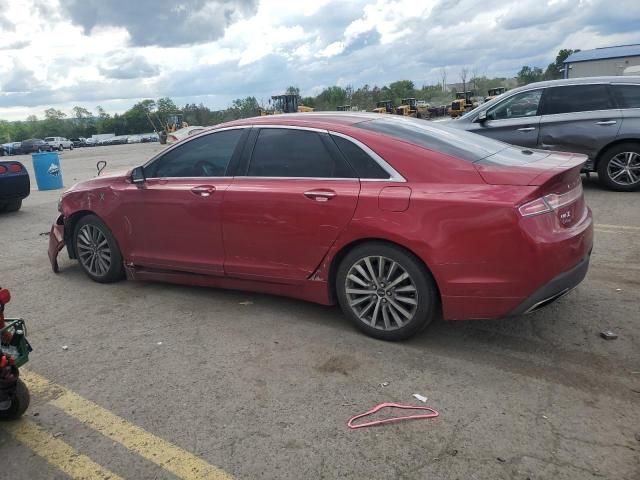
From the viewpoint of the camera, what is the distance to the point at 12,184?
1003cm

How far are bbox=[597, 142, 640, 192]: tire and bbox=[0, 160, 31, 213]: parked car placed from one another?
10.0 metres

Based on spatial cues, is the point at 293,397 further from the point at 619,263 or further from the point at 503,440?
the point at 619,263

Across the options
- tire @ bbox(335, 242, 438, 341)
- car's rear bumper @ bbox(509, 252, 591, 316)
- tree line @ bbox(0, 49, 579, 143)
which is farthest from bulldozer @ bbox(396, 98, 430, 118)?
car's rear bumper @ bbox(509, 252, 591, 316)

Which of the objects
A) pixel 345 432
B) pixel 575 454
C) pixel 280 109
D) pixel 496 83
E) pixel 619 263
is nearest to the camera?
pixel 575 454

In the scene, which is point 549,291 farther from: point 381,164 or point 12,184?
point 12,184

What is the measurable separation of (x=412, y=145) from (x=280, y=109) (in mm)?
35693

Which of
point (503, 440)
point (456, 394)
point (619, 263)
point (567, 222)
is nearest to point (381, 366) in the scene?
point (456, 394)

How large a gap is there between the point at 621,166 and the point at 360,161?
20.8 feet

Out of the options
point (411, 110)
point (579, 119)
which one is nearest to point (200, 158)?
point (579, 119)

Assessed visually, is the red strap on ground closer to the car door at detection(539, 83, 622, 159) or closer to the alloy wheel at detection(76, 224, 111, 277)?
the alloy wheel at detection(76, 224, 111, 277)

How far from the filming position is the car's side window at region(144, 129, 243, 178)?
15.4 ft

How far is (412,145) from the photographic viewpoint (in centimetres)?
389

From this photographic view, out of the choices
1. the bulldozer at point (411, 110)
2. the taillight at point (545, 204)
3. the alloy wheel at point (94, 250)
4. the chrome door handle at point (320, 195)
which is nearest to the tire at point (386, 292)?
the chrome door handle at point (320, 195)

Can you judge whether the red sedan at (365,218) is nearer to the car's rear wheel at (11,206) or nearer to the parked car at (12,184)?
the parked car at (12,184)
